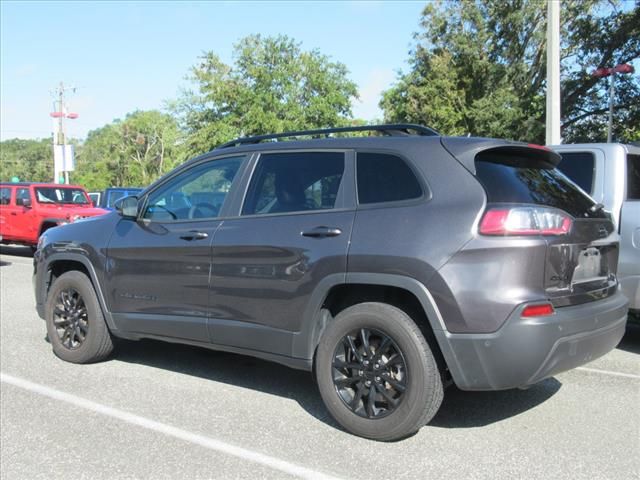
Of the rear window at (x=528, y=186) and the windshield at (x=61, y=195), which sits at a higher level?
the windshield at (x=61, y=195)

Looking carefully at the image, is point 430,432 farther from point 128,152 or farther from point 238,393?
point 128,152

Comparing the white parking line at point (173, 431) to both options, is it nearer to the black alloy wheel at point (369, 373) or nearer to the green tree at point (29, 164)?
the black alloy wheel at point (369, 373)

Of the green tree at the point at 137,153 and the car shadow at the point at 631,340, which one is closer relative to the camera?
the car shadow at the point at 631,340

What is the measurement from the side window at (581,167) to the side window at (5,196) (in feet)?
48.4

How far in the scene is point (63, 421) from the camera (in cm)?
A: 423

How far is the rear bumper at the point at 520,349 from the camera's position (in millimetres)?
3453

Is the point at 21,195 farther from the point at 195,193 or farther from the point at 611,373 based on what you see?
the point at 611,373

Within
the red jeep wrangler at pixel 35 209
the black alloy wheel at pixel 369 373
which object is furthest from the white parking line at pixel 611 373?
the red jeep wrangler at pixel 35 209

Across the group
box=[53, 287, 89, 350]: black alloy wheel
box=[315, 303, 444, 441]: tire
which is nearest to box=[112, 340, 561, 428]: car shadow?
box=[315, 303, 444, 441]: tire

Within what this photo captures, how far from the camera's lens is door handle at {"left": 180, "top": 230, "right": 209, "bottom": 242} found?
4.68 m

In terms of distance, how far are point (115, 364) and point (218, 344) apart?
5.14 ft

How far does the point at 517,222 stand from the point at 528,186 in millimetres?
418

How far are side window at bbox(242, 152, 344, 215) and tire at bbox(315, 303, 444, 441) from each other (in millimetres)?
811

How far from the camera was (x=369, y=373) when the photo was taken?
389 centimetres
